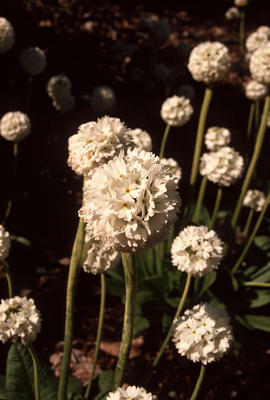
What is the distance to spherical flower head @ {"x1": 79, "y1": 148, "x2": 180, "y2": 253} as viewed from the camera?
180 cm

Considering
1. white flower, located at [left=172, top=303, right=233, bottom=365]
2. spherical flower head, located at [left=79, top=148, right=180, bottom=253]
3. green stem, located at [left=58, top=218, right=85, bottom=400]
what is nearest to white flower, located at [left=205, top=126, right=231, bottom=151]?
white flower, located at [left=172, top=303, right=233, bottom=365]

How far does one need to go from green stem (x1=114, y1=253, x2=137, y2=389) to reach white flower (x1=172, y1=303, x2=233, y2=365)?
0.38 m

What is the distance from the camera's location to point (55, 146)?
20.9ft

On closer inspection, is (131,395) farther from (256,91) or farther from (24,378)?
(256,91)

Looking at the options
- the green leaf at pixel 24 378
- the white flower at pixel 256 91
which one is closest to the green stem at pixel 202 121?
the white flower at pixel 256 91

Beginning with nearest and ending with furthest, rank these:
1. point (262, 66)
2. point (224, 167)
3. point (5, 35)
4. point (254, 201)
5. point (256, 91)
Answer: point (262, 66), point (224, 167), point (5, 35), point (254, 201), point (256, 91)

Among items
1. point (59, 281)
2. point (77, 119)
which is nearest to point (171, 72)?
point (77, 119)

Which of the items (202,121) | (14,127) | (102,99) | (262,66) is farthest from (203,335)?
(102,99)

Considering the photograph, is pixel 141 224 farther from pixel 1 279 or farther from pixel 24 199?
pixel 24 199

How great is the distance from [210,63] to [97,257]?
1.98 metres

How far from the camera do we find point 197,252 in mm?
3006

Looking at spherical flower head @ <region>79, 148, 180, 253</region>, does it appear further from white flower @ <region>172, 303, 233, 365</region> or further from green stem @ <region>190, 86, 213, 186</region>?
green stem @ <region>190, 86, 213, 186</region>

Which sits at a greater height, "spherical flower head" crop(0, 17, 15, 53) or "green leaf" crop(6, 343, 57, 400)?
"spherical flower head" crop(0, 17, 15, 53)

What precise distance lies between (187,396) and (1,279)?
214cm
